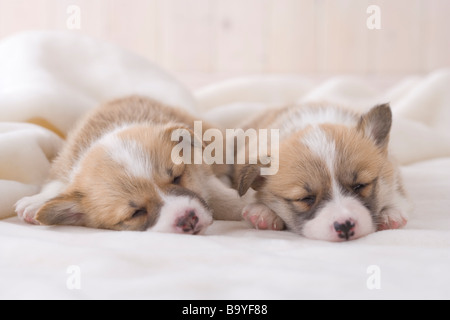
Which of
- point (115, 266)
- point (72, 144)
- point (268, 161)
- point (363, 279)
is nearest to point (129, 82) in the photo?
point (72, 144)

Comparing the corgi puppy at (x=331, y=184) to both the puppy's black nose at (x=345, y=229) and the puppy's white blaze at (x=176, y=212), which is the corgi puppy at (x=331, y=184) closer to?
the puppy's black nose at (x=345, y=229)

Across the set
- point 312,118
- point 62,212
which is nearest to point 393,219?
point 312,118

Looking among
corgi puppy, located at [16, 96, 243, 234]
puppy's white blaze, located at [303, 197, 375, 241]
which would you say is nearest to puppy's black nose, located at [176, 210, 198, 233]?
corgi puppy, located at [16, 96, 243, 234]

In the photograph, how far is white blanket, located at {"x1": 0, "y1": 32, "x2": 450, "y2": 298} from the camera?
3.71ft

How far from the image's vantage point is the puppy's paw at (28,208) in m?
1.86

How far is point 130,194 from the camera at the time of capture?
1837 mm

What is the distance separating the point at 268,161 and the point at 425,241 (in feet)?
2.29

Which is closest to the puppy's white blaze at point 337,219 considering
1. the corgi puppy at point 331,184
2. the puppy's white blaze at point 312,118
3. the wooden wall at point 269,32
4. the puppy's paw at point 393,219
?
the corgi puppy at point 331,184

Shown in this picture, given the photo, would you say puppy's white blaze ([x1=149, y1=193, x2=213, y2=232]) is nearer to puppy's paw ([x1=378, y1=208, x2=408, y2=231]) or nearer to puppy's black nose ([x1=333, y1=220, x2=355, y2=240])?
puppy's black nose ([x1=333, y1=220, x2=355, y2=240])

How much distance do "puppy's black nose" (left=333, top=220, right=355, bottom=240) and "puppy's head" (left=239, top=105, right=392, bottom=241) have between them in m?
0.02

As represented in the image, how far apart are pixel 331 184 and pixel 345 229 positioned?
224 mm

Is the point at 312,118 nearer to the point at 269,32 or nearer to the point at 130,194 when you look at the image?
the point at 130,194
